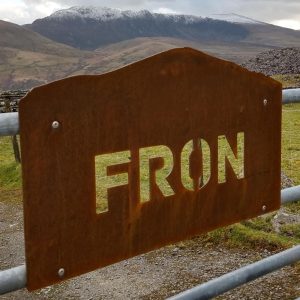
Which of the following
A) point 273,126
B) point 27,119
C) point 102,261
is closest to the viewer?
point 27,119

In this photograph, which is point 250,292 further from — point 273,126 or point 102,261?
point 102,261

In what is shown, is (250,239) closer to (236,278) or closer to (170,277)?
(170,277)

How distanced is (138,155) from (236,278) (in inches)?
30.4

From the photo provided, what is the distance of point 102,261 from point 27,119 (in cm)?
63

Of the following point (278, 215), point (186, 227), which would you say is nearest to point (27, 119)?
point (186, 227)

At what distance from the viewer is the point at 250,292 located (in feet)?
15.3

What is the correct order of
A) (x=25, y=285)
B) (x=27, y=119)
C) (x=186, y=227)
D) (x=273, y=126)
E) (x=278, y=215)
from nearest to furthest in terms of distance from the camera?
(x=27, y=119) → (x=25, y=285) → (x=186, y=227) → (x=273, y=126) → (x=278, y=215)

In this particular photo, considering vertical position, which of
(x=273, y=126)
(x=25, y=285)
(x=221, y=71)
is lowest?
(x=25, y=285)

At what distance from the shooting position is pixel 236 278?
2299 mm

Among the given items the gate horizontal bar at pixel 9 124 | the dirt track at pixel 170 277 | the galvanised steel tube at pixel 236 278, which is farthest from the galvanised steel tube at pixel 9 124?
the dirt track at pixel 170 277

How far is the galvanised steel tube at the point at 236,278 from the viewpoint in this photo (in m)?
2.16

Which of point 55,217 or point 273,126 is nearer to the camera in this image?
point 55,217

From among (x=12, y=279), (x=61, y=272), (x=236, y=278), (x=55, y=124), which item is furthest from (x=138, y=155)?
(x=236, y=278)

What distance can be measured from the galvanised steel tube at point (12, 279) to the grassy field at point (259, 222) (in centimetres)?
443
